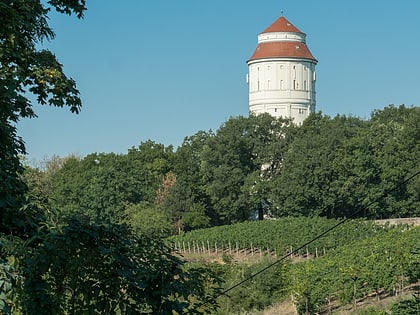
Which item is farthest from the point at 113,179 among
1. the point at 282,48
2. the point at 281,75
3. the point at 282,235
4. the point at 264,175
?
the point at 282,48

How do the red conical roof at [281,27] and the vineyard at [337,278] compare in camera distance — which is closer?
the vineyard at [337,278]

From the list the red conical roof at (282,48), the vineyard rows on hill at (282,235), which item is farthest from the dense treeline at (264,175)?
the red conical roof at (282,48)

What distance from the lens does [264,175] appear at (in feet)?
204

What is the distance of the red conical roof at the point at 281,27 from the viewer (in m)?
79.5

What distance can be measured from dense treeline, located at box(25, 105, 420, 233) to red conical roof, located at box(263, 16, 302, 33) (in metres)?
13.9

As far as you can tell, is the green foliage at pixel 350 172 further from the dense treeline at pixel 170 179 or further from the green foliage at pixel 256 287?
the green foliage at pixel 256 287

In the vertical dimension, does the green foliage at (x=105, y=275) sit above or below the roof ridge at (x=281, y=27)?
below

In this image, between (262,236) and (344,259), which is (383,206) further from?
(344,259)

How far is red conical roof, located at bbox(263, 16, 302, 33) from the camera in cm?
7947

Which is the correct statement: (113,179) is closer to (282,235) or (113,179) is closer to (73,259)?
(282,235)

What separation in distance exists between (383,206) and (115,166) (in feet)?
62.8

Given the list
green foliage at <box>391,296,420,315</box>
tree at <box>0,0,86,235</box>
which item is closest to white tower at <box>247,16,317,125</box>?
green foliage at <box>391,296,420,315</box>

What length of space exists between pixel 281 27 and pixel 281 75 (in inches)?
149

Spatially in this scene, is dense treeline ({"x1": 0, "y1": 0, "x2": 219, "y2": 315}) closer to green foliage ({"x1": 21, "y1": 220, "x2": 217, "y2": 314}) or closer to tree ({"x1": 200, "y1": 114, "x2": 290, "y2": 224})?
green foliage ({"x1": 21, "y1": 220, "x2": 217, "y2": 314})
